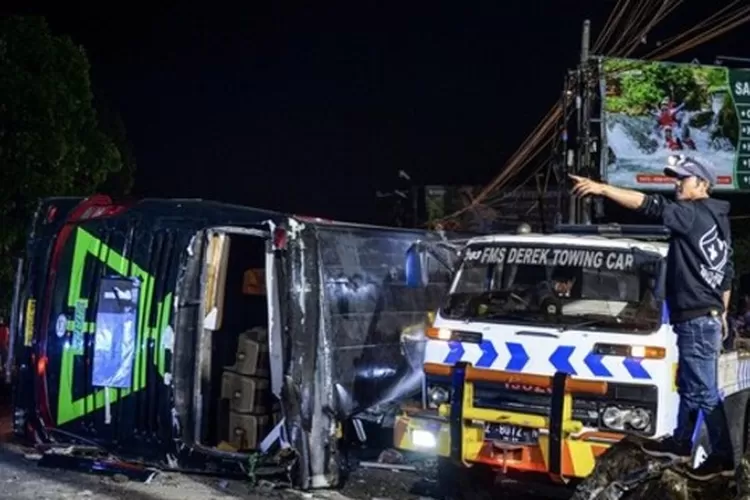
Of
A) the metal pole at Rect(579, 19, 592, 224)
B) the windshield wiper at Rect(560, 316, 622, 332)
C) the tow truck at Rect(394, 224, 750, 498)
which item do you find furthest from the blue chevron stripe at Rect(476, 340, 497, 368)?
the metal pole at Rect(579, 19, 592, 224)

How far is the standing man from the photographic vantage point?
594 centimetres

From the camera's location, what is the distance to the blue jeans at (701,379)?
236 inches

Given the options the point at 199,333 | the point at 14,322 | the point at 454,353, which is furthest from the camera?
the point at 14,322

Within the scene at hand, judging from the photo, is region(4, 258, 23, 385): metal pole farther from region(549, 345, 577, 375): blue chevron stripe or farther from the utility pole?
the utility pole

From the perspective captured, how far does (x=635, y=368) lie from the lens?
21.2 ft

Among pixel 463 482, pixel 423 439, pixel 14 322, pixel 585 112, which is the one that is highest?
pixel 585 112

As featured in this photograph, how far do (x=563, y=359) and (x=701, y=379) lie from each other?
95cm

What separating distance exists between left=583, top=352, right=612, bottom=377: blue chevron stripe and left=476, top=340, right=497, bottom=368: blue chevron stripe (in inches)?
24.5

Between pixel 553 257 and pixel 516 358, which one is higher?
pixel 553 257

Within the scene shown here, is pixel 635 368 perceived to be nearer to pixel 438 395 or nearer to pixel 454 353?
pixel 454 353

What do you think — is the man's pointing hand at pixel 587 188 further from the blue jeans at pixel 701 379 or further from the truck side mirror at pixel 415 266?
the truck side mirror at pixel 415 266

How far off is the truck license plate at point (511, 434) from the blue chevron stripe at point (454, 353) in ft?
1.60

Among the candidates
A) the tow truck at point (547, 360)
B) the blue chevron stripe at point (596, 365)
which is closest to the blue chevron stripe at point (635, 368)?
the tow truck at point (547, 360)

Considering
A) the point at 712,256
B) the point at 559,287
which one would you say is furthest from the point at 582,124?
the point at 712,256
